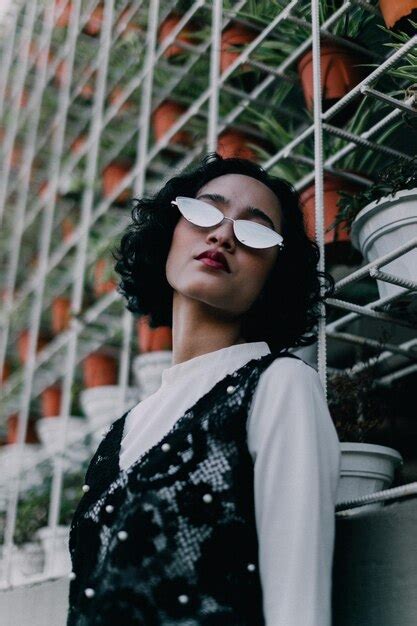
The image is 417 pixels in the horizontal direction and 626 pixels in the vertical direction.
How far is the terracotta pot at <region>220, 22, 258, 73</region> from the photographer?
2.63 metres

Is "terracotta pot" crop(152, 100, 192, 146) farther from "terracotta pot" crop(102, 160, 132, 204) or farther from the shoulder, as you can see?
the shoulder

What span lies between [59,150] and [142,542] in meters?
3.27

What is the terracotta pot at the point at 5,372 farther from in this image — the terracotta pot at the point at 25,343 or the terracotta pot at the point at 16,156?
the terracotta pot at the point at 16,156

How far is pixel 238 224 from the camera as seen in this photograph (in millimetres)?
1445

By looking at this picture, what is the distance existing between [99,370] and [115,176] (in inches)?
38.3

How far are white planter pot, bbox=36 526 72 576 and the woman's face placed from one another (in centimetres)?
159

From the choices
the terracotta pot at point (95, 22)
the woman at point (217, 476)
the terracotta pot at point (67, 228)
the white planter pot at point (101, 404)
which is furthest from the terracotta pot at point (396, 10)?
the terracotta pot at point (95, 22)

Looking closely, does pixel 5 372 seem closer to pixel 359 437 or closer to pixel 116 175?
pixel 116 175

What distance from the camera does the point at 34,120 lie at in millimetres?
4516

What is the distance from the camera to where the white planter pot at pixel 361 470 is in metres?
1.53

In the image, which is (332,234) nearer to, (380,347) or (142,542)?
(380,347)

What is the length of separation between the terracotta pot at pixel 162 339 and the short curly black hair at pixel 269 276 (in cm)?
98

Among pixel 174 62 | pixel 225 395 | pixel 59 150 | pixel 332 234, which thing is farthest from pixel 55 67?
pixel 225 395

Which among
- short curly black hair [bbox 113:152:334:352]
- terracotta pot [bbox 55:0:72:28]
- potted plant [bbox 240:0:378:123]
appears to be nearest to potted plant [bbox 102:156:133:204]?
terracotta pot [bbox 55:0:72:28]
